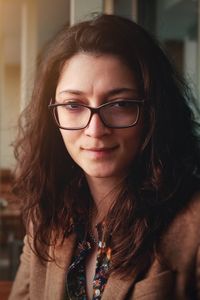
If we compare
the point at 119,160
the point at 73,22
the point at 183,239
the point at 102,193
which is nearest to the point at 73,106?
the point at 119,160

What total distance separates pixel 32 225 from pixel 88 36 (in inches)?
25.0

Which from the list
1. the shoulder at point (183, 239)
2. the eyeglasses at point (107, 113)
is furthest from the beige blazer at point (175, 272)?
the eyeglasses at point (107, 113)

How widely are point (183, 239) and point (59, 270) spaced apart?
0.38 metres

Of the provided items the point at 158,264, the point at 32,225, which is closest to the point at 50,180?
the point at 32,225

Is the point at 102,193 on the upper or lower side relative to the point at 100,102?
lower

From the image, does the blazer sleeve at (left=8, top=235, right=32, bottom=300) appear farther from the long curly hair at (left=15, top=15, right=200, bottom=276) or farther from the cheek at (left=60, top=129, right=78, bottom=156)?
the cheek at (left=60, top=129, right=78, bottom=156)

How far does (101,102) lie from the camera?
121 centimetres

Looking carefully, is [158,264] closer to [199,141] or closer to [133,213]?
[133,213]

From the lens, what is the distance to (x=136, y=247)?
1.28 m

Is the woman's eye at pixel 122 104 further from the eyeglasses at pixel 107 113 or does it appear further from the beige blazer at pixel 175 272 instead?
the beige blazer at pixel 175 272

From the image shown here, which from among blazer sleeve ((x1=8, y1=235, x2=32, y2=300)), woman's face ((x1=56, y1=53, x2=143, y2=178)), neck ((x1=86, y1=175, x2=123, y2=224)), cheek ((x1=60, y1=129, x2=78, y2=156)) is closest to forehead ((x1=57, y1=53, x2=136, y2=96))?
woman's face ((x1=56, y1=53, x2=143, y2=178))

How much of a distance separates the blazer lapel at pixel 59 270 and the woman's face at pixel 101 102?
0.98 ft

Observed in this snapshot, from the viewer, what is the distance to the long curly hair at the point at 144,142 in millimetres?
1244

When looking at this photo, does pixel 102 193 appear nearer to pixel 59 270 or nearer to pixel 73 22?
pixel 59 270
